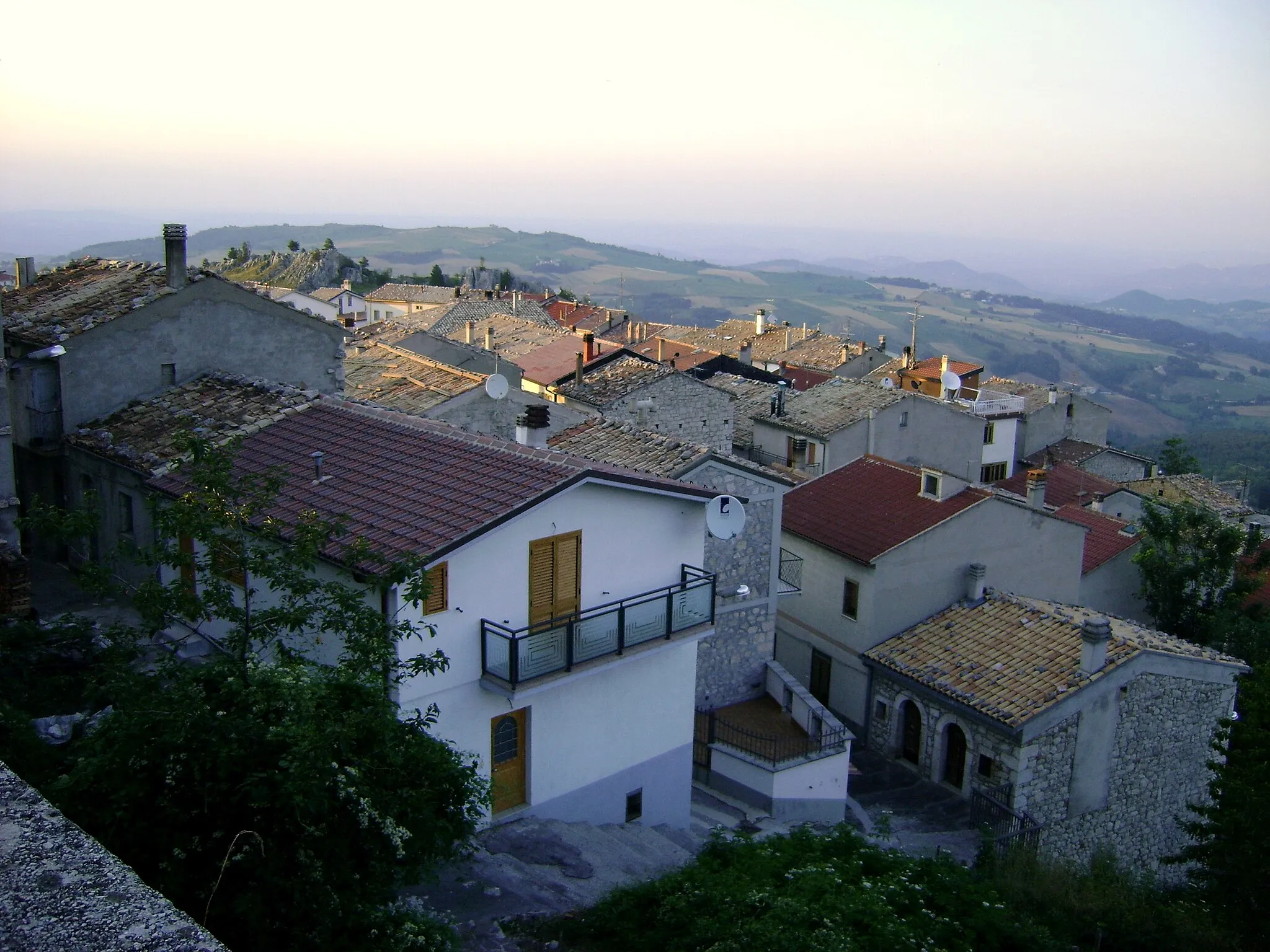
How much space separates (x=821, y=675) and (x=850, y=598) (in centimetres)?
225

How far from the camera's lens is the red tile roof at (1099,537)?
30.4m

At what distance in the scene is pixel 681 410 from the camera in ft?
98.0

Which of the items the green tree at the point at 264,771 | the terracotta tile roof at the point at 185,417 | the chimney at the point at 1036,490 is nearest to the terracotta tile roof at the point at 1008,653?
the chimney at the point at 1036,490

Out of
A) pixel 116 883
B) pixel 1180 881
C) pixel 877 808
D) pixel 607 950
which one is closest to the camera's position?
pixel 116 883

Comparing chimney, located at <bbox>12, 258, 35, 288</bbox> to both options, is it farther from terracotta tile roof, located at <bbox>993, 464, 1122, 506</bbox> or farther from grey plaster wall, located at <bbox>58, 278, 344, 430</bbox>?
terracotta tile roof, located at <bbox>993, 464, 1122, 506</bbox>

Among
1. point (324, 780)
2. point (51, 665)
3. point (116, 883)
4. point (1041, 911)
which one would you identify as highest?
point (116, 883)

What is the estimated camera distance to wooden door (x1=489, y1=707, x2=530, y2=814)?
46.1 ft

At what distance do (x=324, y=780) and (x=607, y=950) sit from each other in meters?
4.34

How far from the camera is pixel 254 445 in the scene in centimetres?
1638

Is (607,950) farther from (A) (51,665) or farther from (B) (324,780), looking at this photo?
(A) (51,665)

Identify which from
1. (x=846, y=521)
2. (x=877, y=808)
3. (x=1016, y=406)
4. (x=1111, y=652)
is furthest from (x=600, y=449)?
(x=1016, y=406)

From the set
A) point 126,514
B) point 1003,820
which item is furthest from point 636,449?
point 1003,820

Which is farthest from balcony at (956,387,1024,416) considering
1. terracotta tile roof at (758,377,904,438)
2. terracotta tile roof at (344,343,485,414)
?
terracotta tile roof at (344,343,485,414)

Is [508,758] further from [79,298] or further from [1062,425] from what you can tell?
[1062,425]
